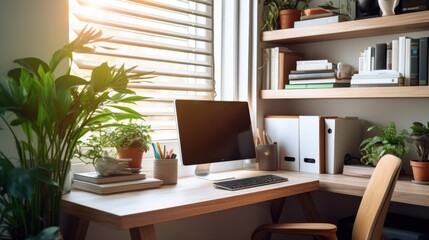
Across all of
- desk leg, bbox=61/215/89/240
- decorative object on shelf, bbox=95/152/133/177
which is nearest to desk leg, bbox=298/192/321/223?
decorative object on shelf, bbox=95/152/133/177

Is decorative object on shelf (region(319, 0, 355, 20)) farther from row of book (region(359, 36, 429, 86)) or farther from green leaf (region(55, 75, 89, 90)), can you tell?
green leaf (region(55, 75, 89, 90))

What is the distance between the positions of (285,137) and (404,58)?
82 centimetres

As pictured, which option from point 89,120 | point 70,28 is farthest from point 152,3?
point 89,120

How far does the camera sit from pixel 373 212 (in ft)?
6.04

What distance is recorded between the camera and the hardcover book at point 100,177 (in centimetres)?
202

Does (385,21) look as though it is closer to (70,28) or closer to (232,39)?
(232,39)

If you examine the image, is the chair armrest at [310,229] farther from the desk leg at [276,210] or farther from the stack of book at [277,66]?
the stack of book at [277,66]

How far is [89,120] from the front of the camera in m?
1.80

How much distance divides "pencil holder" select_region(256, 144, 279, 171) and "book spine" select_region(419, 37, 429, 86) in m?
0.88

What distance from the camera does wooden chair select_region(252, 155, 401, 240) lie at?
71.7 inches

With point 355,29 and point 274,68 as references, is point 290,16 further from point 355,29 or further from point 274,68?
point 355,29

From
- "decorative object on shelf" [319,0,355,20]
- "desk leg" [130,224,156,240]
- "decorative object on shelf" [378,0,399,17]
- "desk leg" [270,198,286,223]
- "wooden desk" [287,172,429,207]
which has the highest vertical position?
"decorative object on shelf" [319,0,355,20]

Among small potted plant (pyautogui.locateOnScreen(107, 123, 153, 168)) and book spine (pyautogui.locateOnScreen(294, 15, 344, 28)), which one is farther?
book spine (pyautogui.locateOnScreen(294, 15, 344, 28))

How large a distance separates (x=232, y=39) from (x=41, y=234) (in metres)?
1.89
